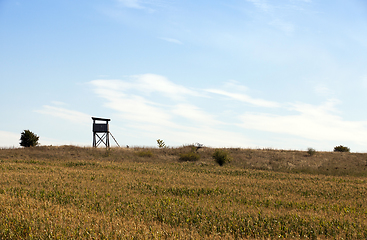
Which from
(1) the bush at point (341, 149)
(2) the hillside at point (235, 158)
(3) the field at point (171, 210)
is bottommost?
(3) the field at point (171, 210)

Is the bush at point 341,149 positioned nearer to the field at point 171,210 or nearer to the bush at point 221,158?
the bush at point 221,158

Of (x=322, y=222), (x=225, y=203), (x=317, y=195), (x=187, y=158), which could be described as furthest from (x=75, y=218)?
(x=187, y=158)

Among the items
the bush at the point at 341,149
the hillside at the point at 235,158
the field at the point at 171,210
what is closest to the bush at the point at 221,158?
the hillside at the point at 235,158

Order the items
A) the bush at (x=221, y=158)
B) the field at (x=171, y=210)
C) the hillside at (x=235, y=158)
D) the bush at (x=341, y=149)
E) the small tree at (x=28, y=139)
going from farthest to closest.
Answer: the bush at (x=341, y=149), the small tree at (x=28, y=139), the bush at (x=221, y=158), the hillside at (x=235, y=158), the field at (x=171, y=210)

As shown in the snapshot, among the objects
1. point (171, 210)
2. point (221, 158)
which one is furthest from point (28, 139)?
point (171, 210)

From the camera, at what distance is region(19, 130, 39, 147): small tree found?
42.1 meters

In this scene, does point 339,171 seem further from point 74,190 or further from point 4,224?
point 4,224

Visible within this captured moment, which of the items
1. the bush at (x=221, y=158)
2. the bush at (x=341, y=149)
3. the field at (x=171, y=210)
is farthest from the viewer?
the bush at (x=341, y=149)

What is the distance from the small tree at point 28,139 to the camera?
42062 millimetres

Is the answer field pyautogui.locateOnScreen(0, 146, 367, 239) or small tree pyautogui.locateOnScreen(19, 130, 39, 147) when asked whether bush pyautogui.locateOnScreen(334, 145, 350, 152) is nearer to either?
field pyautogui.locateOnScreen(0, 146, 367, 239)

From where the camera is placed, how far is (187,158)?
113 feet

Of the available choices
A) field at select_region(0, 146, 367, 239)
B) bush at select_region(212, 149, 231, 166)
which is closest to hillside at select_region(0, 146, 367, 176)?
bush at select_region(212, 149, 231, 166)

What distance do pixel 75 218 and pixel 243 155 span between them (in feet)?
108

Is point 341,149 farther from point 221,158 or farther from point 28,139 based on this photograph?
point 28,139
